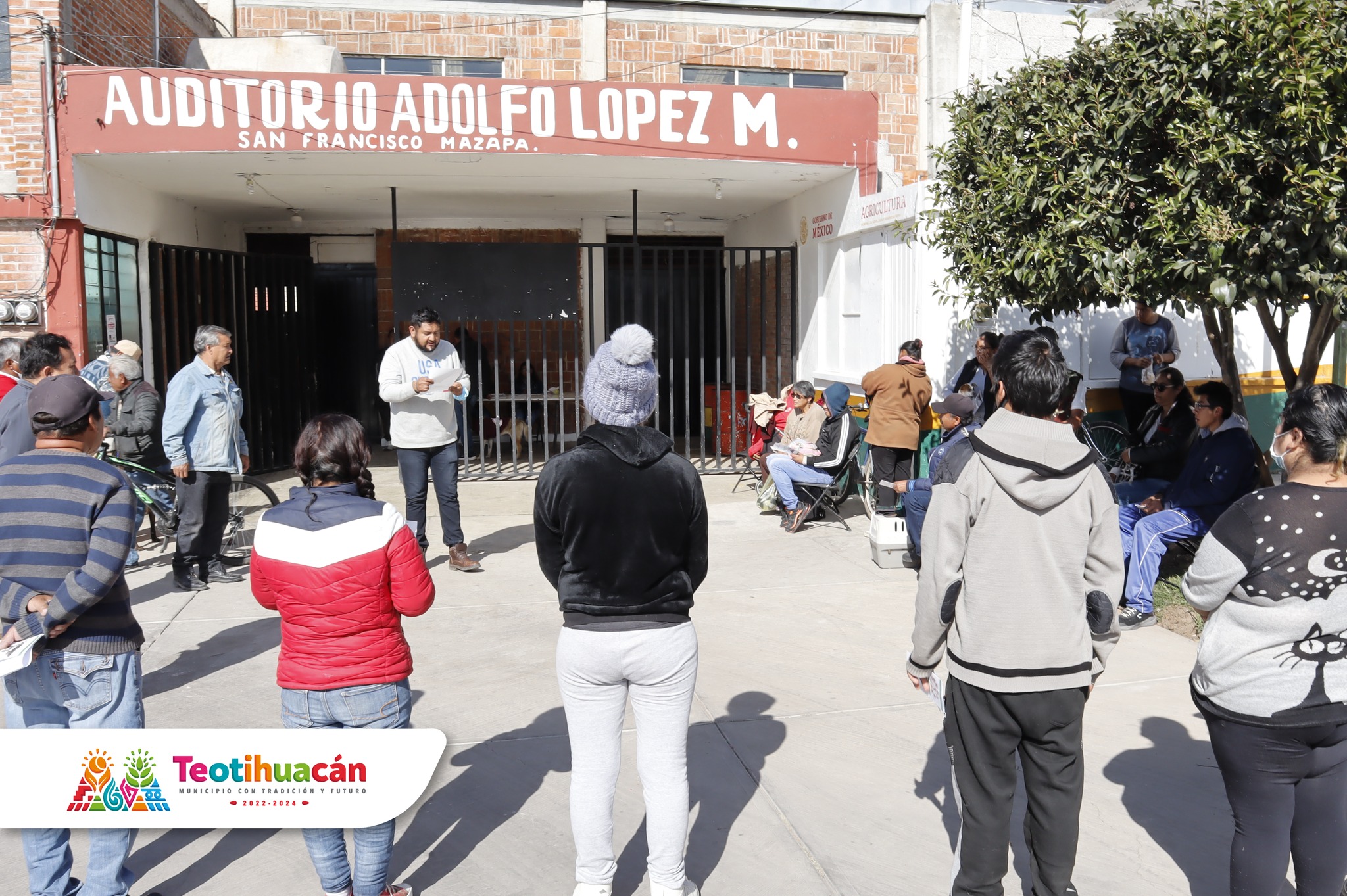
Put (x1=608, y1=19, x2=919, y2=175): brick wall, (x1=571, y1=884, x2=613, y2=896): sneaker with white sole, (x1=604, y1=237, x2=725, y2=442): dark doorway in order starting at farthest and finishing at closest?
(x1=604, y1=237, x2=725, y2=442): dark doorway
(x1=608, y1=19, x2=919, y2=175): brick wall
(x1=571, y1=884, x2=613, y2=896): sneaker with white sole

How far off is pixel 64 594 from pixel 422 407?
14.0 feet

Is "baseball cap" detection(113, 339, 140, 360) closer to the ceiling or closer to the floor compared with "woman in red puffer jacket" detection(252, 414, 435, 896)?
closer to the ceiling

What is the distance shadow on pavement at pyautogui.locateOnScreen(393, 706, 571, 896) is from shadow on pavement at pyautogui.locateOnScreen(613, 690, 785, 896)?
1.71ft

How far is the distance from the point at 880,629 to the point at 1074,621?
3.31 meters

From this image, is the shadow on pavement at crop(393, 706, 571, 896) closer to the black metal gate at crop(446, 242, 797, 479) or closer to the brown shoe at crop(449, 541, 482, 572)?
the brown shoe at crop(449, 541, 482, 572)

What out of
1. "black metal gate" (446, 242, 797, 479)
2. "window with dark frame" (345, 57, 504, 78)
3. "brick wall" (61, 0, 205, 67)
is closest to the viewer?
"brick wall" (61, 0, 205, 67)

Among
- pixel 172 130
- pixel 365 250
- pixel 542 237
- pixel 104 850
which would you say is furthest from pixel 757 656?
pixel 365 250

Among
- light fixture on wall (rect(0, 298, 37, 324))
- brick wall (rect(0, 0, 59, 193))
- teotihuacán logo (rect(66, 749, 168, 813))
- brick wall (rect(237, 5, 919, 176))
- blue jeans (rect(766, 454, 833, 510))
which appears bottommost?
teotihuacán logo (rect(66, 749, 168, 813))

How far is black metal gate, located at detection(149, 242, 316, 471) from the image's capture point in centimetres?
1070

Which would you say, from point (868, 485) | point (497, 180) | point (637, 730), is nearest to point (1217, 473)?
point (868, 485)

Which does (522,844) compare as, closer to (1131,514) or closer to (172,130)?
(1131,514)

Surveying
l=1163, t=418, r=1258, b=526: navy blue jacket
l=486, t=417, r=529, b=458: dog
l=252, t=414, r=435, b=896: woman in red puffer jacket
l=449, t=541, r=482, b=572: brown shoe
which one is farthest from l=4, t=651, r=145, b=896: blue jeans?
l=486, t=417, r=529, b=458: dog

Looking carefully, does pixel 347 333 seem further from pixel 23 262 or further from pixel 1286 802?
pixel 1286 802

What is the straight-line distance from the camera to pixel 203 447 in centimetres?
681
